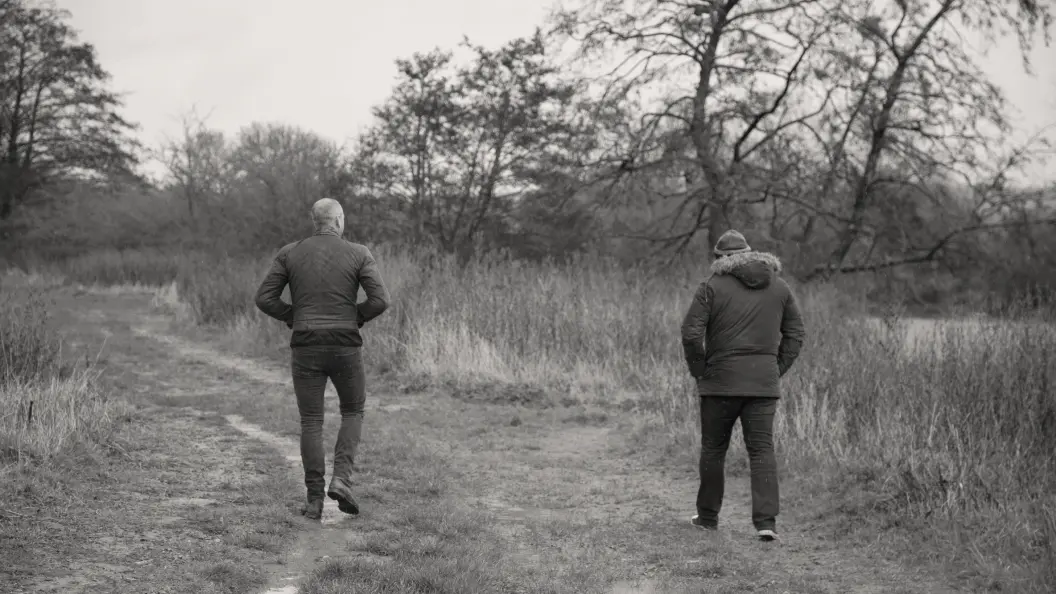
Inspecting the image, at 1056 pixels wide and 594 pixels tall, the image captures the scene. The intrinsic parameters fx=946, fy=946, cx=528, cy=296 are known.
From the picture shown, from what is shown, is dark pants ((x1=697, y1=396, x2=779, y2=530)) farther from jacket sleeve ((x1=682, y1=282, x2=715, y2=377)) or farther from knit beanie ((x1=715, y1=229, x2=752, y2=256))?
knit beanie ((x1=715, y1=229, x2=752, y2=256))

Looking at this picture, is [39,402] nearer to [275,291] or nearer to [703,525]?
[275,291]

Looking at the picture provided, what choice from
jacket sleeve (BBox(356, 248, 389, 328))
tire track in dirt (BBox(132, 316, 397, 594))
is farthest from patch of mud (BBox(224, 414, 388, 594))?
jacket sleeve (BBox(356, 248, 389, 328))

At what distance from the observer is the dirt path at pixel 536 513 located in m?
5.35

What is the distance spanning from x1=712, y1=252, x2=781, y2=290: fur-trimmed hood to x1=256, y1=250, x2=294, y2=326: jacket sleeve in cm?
287

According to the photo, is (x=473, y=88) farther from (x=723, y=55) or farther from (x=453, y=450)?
(x=453, y=450)

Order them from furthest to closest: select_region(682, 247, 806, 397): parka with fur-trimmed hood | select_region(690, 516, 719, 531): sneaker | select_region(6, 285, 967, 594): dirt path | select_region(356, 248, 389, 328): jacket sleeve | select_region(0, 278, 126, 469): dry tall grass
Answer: select_region(0, 278, 126, 469): dry tall grass → select_region(690, 516, 719, 531): sneaker → select_region(356, 248, 389, 328): jacket sleeve → select_region(682, 247, 806, 397): parka with fur-trimmed hood → select_region(6, 285, 967, 594): dirt path

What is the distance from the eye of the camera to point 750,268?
6125 mm

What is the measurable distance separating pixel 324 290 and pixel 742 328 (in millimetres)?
2725

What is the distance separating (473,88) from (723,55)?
21.1ft

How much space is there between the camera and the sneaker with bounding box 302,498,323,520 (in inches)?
245

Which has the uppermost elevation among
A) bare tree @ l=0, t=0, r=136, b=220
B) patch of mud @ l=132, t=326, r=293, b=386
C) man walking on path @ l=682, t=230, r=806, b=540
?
bare tree @ l=0, t=0, r=136, b=220

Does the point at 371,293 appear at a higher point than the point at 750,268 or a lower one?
lower

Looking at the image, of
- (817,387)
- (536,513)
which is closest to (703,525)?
(536,513)

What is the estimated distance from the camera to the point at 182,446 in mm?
8375
